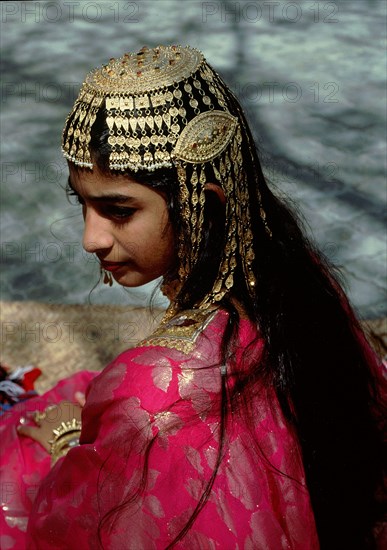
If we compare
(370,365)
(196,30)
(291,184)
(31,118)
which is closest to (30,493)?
(370,365)

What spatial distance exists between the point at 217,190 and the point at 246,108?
13.1ft

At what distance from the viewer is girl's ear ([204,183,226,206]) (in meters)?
1.83

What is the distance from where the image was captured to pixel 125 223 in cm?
187

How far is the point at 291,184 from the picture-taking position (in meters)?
4.94

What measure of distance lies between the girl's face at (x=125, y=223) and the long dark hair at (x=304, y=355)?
1.2 inches

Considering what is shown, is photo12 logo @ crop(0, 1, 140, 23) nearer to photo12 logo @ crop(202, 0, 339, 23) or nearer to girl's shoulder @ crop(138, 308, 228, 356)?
photo12 logo @ crop(202, 0, 339, 23)

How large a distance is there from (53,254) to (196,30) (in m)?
3.12

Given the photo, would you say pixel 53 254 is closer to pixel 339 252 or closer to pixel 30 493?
pixel 339 252

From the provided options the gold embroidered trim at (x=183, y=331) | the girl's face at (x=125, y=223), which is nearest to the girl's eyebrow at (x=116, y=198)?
the girl's face at (x=125, y=223)

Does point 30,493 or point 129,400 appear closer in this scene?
point 129,400

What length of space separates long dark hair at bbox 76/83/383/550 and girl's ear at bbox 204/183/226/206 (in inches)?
0.4

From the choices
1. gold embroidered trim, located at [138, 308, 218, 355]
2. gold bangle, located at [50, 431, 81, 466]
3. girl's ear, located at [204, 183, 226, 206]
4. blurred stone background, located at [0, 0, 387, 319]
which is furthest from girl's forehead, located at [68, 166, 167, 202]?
blurred stone background, located at [0, 0, 387, 319]

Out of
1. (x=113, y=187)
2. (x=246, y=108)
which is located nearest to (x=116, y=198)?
(x=113, y=187)

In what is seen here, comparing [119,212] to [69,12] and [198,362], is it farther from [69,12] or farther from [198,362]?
[69,12]
